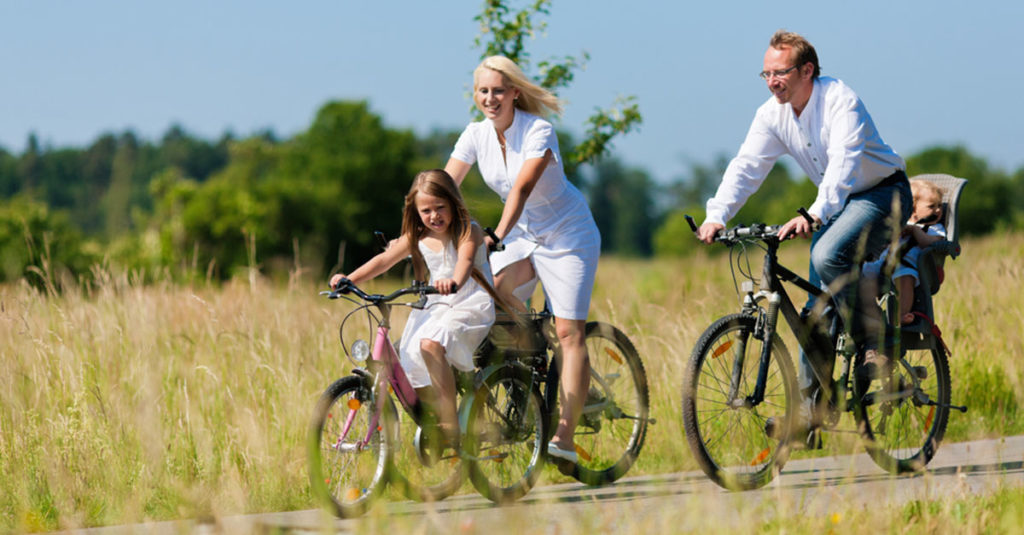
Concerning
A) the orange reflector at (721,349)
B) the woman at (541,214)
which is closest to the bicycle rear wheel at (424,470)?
the woman at (541,214)

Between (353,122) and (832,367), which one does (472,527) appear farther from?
(353,122)

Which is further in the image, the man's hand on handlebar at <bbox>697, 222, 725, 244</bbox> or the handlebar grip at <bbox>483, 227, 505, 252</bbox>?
the man's hand on handlebar at <bbox>697, 222, 725, 244</bbox>

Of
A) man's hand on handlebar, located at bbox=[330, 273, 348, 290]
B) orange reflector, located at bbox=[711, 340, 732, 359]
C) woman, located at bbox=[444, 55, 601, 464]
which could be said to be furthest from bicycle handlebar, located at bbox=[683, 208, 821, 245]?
man's hand on handlebar, located at bbox=[330, 273, 348, 290]

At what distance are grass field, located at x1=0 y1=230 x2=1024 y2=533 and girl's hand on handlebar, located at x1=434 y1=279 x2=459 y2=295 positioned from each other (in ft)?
3.28

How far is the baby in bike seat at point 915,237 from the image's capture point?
6.12 meters

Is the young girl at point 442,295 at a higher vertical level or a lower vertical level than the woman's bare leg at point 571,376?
higher

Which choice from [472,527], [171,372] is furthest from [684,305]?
[472,527]

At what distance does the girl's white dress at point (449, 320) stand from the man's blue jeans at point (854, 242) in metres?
1.65

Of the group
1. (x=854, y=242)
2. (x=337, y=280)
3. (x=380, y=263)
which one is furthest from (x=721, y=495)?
(x=337, y=280)

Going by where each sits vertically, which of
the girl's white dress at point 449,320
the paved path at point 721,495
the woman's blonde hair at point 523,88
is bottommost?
the paved path at point 721,495

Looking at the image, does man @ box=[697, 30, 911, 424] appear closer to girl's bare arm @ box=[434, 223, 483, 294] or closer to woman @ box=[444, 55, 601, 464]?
woman @ box=[444, 55, 601, 464]

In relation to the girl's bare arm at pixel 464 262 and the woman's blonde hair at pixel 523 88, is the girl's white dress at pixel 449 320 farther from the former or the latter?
the woman's blonde hair at pixel 523 88

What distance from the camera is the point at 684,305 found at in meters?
8.86

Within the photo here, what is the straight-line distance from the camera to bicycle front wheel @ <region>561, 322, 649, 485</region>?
19.4ft
